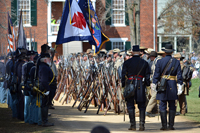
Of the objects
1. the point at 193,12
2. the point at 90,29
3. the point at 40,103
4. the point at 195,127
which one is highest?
the point at 193,12

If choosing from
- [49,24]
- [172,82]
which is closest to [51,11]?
[49,24]

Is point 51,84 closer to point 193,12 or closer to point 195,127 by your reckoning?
point 195,127

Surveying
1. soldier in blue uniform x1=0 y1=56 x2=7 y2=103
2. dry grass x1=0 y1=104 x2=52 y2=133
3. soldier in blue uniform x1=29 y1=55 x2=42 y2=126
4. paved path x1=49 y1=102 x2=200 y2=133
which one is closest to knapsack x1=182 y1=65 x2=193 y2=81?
paved path x1=49 y1=102 x2=200 y2=133

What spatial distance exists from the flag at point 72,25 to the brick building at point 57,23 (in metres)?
20.5

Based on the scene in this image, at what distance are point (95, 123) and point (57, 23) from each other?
944 inches

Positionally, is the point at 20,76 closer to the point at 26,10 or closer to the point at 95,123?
the point at 95,123

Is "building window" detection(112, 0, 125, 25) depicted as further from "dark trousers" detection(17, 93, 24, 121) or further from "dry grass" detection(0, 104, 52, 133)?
"dark trousers" detection(17, 93, 24, 121)

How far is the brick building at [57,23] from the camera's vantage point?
33.6 meters

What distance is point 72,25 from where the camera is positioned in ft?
37.6

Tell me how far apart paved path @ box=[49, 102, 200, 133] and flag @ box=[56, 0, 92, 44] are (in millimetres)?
2350

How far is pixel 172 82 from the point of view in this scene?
984 centimetres

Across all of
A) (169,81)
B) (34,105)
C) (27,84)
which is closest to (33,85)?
(27,84)

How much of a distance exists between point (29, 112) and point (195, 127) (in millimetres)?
4445

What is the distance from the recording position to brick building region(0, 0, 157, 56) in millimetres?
33625
